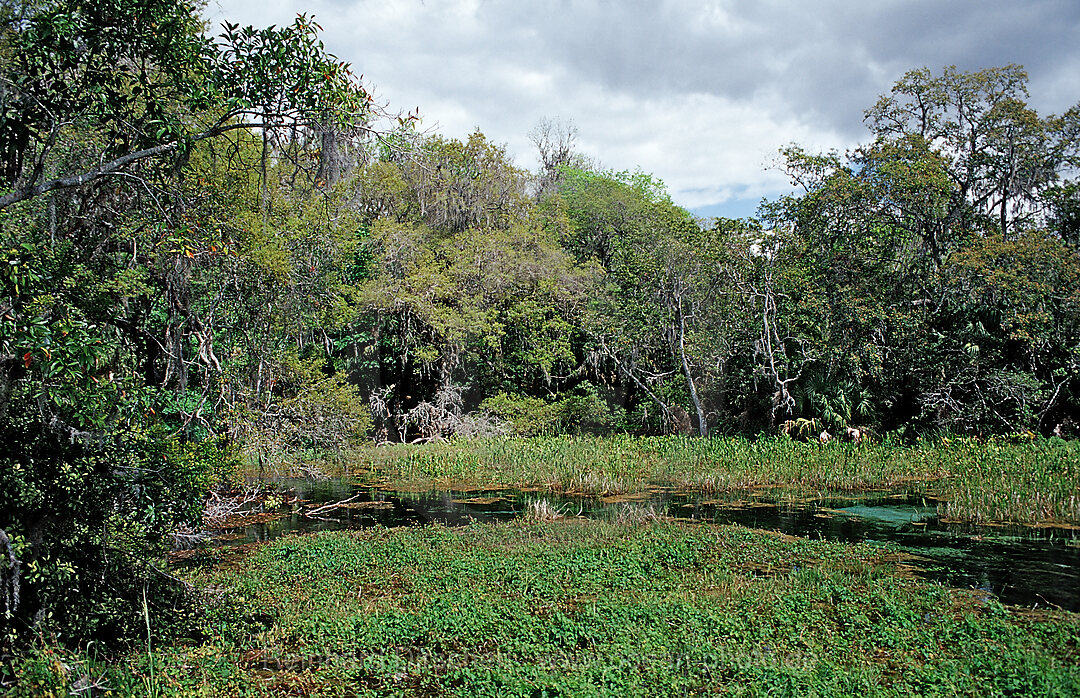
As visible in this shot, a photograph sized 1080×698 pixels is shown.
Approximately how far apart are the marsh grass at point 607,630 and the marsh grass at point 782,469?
4.80 meters

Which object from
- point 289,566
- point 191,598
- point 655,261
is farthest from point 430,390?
point 191,598

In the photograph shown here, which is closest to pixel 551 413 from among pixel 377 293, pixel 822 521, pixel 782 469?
pixel 377 293

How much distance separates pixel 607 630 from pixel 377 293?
18.9m

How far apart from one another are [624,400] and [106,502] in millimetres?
23204

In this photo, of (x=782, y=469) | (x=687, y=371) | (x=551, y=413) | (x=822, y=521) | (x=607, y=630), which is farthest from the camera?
(x=551, y=413)

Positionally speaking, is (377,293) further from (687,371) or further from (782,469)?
(782,469)

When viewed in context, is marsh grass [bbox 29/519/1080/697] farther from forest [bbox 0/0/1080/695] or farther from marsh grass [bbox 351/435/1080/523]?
marsh grass [bbox 351/435/1080/523]

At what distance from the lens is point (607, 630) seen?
702 cm

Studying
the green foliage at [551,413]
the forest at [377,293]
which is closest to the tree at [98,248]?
the forest at [377,293]

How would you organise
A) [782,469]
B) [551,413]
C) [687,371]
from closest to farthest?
[782,469]
[687,371]
[551,413]

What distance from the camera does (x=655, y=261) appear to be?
2427 centimetres

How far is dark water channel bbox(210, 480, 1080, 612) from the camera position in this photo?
29.7ft

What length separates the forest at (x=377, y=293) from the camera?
598cm

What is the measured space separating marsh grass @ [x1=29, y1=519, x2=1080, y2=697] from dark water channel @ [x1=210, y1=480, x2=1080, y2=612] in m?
0.92
